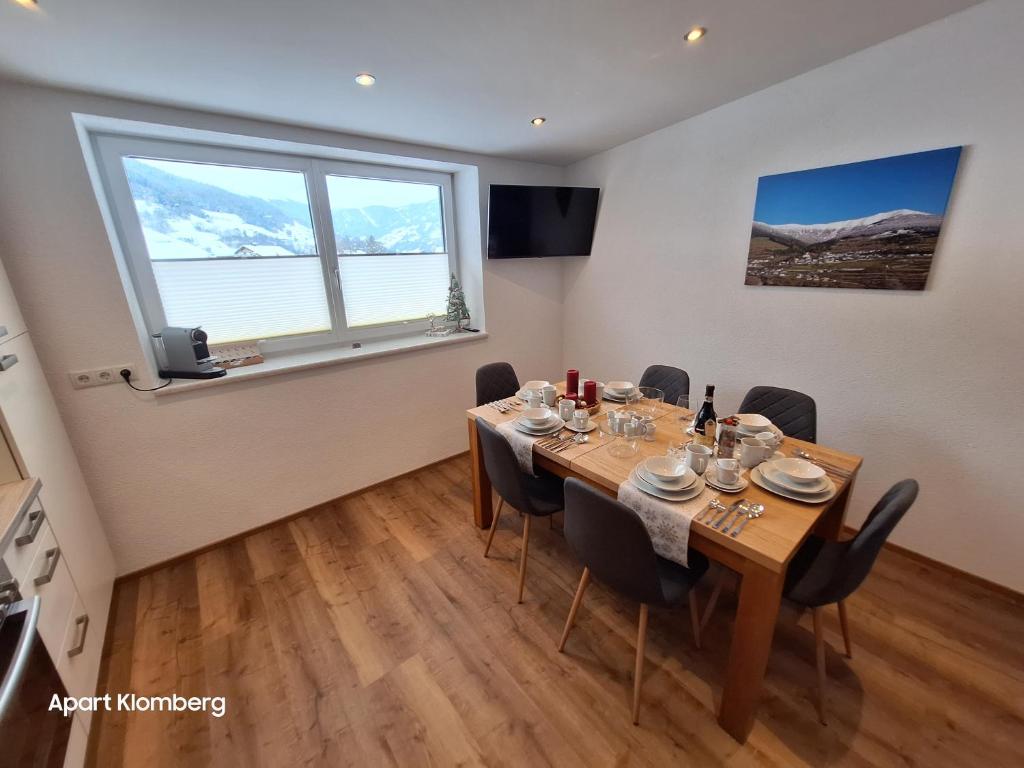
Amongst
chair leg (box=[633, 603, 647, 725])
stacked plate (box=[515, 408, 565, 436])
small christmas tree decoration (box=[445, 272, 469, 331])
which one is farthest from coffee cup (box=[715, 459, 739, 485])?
small christmas tree decoration (box=[445, 272, 469, 331])

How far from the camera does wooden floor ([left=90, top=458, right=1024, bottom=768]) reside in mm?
1283

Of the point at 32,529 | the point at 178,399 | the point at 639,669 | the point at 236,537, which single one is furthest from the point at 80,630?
the point at 639,669

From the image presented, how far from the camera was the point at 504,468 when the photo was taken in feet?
5.48

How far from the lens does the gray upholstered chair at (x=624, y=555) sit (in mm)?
1162

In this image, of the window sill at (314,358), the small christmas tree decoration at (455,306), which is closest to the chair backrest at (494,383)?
the window sill at (314,358)

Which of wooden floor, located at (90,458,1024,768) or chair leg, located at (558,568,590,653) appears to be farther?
chair leg, located at (558,568,590,653)

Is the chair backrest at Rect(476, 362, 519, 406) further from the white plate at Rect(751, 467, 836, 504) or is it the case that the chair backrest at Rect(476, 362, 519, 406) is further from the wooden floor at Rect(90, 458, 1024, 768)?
the white plate at Rect(751, 467, 836, 504)

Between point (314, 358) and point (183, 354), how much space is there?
66 centimetres

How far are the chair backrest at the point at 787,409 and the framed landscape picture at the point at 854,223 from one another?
0.69 metres

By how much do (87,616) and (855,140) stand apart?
399 centimetres

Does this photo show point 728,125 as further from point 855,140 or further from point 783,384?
point 783,384

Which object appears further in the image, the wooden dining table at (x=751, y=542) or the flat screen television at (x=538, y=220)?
the flat screen television at (x=538, y=220)

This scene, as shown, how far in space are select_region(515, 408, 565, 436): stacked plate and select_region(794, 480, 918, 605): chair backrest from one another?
3.53ft

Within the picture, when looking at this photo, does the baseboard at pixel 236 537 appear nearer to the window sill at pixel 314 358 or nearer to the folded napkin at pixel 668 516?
the window sill at pixel 314 358
